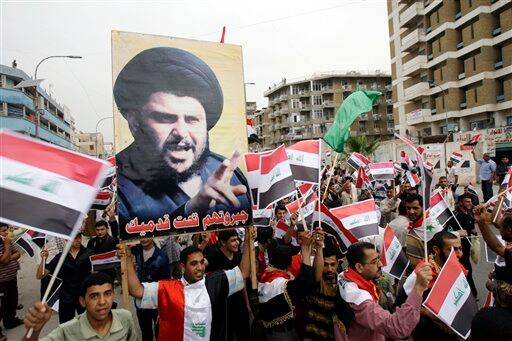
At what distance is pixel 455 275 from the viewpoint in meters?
2.86

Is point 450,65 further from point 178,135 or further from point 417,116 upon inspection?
point 178,135

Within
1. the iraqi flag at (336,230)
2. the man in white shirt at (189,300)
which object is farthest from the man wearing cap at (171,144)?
the iraqi flag at (336,230)

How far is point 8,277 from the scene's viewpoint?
5.86 meters

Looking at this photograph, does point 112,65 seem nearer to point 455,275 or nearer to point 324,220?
point 324,220

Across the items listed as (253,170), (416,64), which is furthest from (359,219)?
(416,64)

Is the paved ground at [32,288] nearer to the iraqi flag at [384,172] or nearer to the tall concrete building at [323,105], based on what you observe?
the iraqi flag at [384,172]

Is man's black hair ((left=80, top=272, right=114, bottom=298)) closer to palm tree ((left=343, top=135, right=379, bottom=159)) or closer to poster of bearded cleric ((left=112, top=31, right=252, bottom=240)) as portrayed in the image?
poster of bearded cleric ((left=112, top=31, right=252, bottom=240))

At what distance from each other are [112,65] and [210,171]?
1226 mm

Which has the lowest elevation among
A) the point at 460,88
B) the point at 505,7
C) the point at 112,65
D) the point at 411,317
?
the point at 411,317

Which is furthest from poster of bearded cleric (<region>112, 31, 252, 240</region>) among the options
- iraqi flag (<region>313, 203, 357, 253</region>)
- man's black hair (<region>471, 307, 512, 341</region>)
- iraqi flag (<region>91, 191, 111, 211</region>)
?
iraqi flag (<region>91, 191, 111, 211</region>)

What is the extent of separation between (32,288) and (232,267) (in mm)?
6304

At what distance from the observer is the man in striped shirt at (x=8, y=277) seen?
5348 mm

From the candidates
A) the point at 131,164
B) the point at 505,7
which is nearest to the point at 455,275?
the point at 131,164

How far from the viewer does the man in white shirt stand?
120 inches
